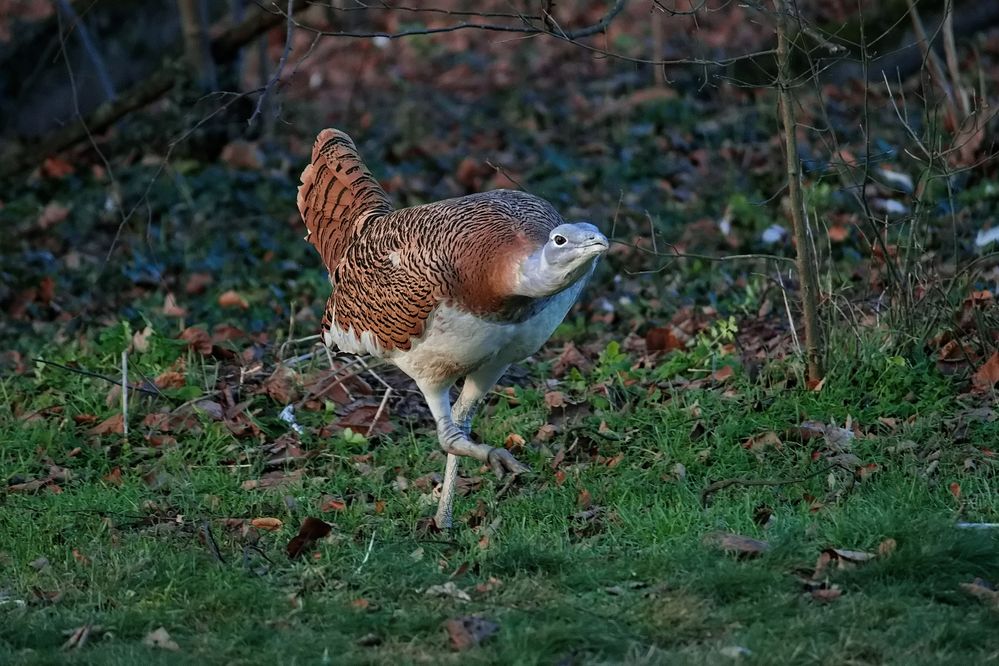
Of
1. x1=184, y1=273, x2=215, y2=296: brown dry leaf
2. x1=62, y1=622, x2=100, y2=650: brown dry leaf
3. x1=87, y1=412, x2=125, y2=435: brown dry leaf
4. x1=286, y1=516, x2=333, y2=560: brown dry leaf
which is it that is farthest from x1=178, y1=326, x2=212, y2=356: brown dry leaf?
x1=62, y1=622, x2=100, y2=650: brown dry leaf

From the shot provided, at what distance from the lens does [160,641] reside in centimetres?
380

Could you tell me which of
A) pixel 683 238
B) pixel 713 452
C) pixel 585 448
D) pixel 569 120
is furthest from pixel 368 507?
pixel 569 120

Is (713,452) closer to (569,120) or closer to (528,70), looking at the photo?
(569,120)

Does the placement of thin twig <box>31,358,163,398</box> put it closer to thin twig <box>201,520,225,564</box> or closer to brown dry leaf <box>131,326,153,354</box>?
brown dry leaf <box>131,326,153,354</box>

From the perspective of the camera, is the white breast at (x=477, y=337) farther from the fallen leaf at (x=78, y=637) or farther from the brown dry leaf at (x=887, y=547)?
the fallen leaf at (x=78, y=637)

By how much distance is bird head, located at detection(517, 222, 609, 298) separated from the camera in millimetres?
3855

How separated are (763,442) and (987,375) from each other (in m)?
0.92

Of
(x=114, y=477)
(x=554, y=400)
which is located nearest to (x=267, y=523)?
(x=114, y=477)

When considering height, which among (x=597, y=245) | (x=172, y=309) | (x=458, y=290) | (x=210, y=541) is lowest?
(x=172, y=309)

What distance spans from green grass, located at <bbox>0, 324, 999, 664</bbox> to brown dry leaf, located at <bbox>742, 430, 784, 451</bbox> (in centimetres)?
6

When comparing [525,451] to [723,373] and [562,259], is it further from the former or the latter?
[562,259]

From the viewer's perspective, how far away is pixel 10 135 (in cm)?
988

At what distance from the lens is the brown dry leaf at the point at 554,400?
5.73 m

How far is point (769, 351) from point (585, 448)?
1.01 metres
